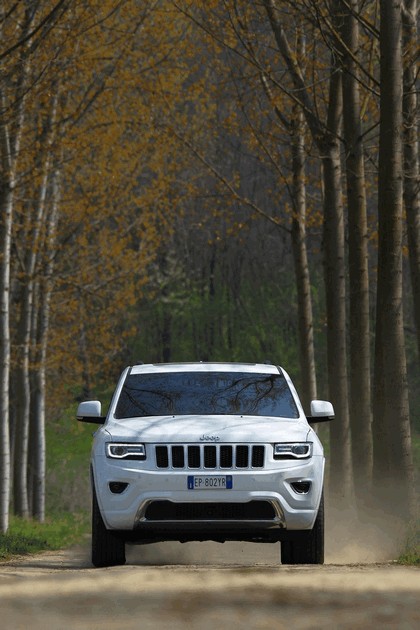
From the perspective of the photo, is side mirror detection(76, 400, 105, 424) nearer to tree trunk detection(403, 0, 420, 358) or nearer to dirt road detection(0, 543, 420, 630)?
dirt road detection(0, 543, 420, 630)

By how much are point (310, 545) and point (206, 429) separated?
4.26 ft

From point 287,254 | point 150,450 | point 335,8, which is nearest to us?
point 150,450

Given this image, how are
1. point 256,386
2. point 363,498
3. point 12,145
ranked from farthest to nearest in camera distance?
1. point 12,145
2. point 363,498
3. point 256,386

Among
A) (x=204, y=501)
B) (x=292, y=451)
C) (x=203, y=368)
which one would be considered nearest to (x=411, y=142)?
(x=203, y=368)

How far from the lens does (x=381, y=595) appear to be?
7.58 m

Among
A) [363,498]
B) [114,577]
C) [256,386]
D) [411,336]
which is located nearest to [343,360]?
[363,498]

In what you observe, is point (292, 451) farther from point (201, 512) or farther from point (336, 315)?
point (336, 315)

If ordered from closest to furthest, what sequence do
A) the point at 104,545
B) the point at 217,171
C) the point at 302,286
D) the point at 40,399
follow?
the point at 104,545, the point at 302,286, the point at 217,171, the point at 40,399

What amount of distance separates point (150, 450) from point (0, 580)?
2527 mm

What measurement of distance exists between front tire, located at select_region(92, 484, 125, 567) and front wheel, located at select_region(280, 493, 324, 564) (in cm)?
141

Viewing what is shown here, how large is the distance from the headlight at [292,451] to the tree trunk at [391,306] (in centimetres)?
433

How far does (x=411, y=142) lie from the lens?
1772 cm

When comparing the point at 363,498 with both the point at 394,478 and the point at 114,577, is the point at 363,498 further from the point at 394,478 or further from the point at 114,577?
the point at 114,577

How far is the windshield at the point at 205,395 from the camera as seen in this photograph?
11.7 meters
